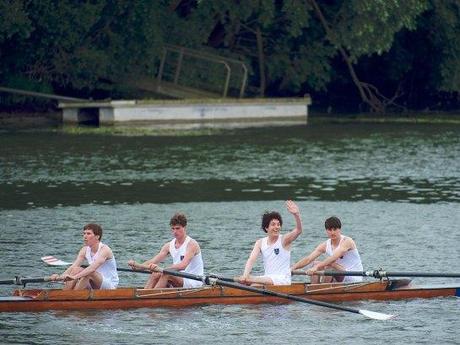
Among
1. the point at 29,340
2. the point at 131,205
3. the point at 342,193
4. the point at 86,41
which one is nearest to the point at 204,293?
the point at 29,340

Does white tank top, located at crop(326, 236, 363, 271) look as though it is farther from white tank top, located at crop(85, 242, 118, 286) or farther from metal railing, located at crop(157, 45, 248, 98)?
metal railing, located at crop(157, 45, 248, 98)

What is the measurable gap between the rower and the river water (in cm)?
78

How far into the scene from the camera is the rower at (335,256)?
24.9m

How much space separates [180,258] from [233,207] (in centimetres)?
1240

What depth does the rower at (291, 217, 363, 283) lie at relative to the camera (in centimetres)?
2491

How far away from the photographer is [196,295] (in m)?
24.8

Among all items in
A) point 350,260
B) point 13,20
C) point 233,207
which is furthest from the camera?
point 13,20

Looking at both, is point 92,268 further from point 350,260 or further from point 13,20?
point 13,20

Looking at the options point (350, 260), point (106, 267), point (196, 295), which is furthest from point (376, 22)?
point (106, 267)

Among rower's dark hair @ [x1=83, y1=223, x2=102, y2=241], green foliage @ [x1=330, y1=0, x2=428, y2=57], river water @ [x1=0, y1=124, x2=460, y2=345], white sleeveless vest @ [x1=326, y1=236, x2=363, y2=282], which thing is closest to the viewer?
river water @ [x1=0, y1=124, x2=460, y2=345]

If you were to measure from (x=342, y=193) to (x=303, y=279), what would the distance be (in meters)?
10.6

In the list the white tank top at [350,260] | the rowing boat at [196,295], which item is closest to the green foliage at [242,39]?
the rowing boat at [196,295]

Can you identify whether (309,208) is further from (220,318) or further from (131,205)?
(220,318)

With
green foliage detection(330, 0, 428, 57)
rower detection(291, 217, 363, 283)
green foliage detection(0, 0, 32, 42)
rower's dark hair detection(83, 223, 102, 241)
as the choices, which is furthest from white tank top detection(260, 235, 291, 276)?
green foliage detection(330, 0, 428, 57)
